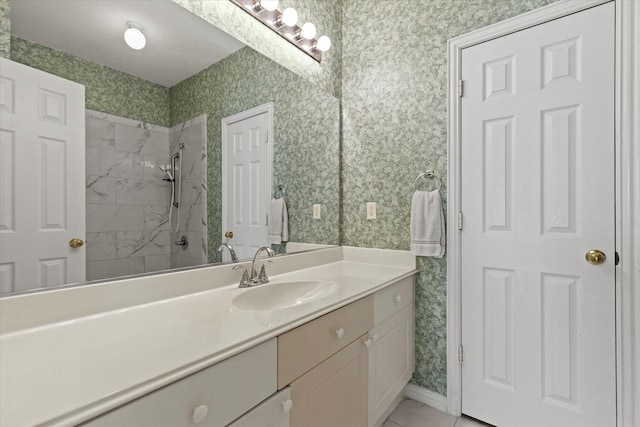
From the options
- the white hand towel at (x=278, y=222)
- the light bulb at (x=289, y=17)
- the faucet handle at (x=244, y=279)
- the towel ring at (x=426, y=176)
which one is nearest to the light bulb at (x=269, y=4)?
the light bulb at (x=289, y=17)

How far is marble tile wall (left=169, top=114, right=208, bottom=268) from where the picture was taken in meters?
1.27

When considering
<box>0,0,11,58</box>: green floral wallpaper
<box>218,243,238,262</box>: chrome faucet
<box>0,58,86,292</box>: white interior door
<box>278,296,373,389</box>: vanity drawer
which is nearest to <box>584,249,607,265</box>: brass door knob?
<box>278,296,373,389</box>: vanity drawer

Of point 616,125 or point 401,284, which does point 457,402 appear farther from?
point 616,125

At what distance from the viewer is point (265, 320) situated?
96 cm

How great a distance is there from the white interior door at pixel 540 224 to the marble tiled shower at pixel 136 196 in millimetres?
1353

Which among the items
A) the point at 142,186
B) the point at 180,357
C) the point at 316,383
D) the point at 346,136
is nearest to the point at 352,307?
the point at 316,383

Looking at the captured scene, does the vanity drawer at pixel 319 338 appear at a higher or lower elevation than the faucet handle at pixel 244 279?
lower

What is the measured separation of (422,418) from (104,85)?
2.11 m

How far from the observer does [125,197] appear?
3.70ft

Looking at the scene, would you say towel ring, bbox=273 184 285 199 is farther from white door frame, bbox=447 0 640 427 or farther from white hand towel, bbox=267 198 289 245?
white door frame, bbox=447 0 640 427

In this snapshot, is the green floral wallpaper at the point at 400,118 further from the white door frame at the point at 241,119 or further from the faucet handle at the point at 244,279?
the faucet handle at the point at 244,279

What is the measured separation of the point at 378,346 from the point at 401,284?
366 millimetres

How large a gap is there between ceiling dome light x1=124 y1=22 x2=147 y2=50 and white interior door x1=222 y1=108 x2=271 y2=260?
43cm

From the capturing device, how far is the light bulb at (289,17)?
68.1 inches
